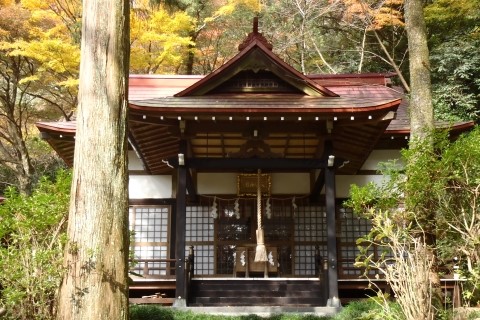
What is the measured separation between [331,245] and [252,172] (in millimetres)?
3433

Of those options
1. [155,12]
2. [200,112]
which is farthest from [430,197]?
[155,12]

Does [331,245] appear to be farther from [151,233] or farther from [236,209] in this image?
[151,233]

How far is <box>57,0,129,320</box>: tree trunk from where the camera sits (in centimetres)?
452

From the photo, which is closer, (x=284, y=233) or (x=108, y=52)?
(x=108, y=52)

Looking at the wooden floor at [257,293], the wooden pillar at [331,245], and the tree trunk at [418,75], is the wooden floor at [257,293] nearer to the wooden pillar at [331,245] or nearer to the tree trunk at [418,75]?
the wooden pillar at [331,245]

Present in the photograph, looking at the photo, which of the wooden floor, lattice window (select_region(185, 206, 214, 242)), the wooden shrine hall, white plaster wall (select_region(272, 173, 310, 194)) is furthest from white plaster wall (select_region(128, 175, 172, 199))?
the wooden floor

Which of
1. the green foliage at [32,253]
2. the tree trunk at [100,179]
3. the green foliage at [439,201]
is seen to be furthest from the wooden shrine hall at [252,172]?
the tree trunk at [100,179]

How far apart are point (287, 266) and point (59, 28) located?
39.4 ft

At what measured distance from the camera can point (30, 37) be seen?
1783 centimetres

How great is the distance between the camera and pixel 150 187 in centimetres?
1261

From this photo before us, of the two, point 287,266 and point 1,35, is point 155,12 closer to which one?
point 1,35

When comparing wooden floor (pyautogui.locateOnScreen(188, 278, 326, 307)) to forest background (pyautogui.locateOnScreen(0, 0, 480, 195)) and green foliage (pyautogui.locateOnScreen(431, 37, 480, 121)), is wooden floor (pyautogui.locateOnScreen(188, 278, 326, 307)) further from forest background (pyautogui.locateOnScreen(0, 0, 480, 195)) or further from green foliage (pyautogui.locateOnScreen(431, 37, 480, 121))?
green foliage (pyautogui.locateOnScreen(431, 37, 480, 121))

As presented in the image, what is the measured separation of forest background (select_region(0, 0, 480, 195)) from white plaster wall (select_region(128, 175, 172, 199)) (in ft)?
18.5

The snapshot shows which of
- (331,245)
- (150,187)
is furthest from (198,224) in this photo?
(331,245)
